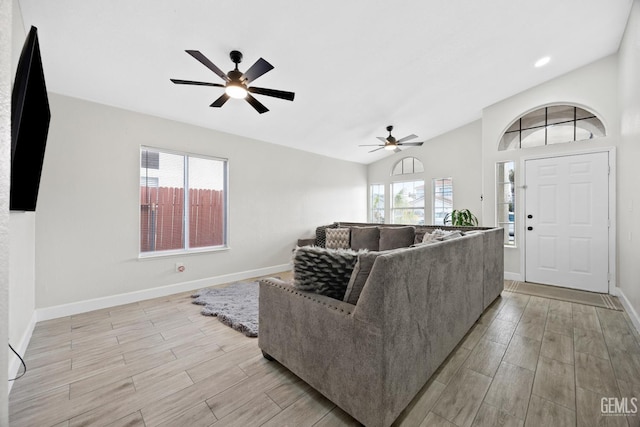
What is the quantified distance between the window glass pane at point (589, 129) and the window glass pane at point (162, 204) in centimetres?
597

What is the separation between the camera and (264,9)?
2217mm

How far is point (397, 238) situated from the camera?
401 centimetres

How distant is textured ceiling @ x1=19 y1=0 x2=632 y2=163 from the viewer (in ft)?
7.22

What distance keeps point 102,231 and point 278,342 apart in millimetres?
2758

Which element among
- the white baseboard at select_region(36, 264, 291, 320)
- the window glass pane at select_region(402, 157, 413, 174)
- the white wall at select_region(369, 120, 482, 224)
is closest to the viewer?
the white baseboard at select_region(36, 264, 291, 320)

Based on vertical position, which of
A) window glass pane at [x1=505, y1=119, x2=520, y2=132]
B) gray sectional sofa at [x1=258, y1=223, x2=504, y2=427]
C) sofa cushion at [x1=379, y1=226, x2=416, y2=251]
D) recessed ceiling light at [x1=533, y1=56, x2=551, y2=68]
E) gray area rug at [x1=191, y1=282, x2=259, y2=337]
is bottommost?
gray area rug at [x1=191, y1=282, x2=259, y2=337]

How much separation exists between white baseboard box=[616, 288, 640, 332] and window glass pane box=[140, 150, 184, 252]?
5331mm

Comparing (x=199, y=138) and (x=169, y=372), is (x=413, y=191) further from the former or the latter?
(x=169, y=372)

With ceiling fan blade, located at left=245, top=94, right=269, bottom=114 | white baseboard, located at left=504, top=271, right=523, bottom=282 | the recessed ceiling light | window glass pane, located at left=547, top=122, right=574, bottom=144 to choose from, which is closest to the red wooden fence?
ceiling fan blade, located at left=245, top=94, right=269, bottom=114

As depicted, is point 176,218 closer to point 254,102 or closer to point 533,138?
point 254,102

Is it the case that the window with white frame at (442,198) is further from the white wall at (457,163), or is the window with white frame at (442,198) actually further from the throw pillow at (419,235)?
the throw pillow at (419,235)

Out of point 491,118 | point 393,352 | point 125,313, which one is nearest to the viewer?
point 393,352

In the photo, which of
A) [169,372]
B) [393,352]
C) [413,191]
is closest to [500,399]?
[393,352]

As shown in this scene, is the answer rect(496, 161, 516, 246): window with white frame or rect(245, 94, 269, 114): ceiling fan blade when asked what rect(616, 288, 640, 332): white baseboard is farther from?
rect(245, 94, 269, 114): ceiling fan blade
